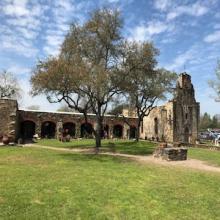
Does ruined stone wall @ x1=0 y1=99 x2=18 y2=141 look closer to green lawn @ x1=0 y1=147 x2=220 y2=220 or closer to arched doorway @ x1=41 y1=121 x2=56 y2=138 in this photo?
arched doorway @ x1=41 y1=121 x2=56 y2=138

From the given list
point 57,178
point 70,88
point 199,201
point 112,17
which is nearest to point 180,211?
point 199,201

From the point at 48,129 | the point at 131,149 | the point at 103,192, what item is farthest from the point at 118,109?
the point at 103,192

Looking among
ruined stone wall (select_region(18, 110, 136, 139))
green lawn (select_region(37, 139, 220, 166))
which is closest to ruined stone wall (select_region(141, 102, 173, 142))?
ruined stone wall (select_region(18, 110, 136, 139))

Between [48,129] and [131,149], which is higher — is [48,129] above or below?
above

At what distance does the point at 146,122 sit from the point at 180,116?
6.88 metres

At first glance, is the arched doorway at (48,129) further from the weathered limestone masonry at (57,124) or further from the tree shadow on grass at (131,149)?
the tree shadow on grass at (131,149)

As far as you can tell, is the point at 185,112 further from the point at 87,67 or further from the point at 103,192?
the point at 103,192

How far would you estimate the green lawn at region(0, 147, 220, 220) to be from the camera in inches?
324

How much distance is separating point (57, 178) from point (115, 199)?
270 cm

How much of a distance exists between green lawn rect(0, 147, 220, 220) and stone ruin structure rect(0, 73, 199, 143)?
20512mm

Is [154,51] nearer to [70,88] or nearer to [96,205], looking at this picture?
[70,88]

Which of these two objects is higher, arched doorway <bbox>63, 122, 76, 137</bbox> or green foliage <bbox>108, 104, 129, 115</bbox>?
green foliage <bbox>108, 104, 129, 115</bbox>

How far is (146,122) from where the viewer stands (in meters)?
45.2

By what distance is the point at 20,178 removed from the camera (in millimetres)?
10703
